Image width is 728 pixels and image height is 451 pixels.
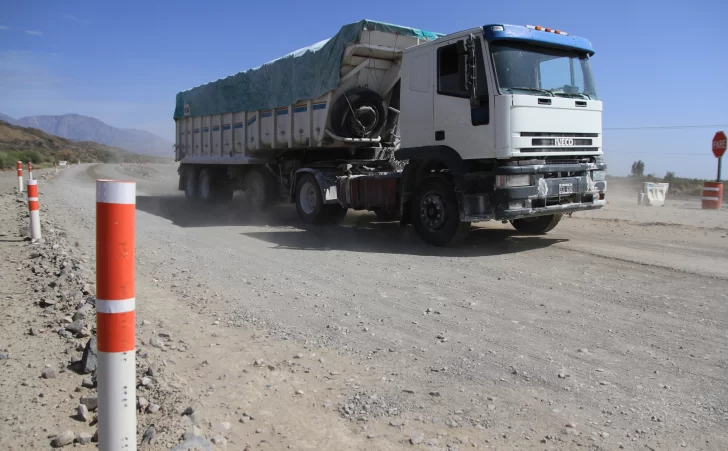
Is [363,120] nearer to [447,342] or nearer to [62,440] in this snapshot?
[447,342]

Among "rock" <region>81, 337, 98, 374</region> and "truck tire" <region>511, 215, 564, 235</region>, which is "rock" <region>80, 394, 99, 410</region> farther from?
"truck tire" <region>511, 215, 564, 235</region>

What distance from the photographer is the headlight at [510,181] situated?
25.6ft

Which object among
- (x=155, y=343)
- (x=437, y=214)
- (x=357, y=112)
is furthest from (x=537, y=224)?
(x=155, y=343)

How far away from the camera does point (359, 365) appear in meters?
4.05

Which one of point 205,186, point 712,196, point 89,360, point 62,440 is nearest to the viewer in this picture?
point 62,440

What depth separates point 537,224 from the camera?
32.8ft

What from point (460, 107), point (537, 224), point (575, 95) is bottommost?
point (537, 224)

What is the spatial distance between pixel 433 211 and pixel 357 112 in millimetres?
3278

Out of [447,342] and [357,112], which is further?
[357,112]

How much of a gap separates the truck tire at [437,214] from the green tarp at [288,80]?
10.5 feet

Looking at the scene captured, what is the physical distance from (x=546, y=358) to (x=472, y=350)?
535 millimetres

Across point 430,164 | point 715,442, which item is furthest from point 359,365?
point 430,164

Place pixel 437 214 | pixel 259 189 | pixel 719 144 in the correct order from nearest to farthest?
1. pixel 437 214
2. pixel 259 189
3. pixel 719 144

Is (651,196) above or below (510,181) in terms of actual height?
below
